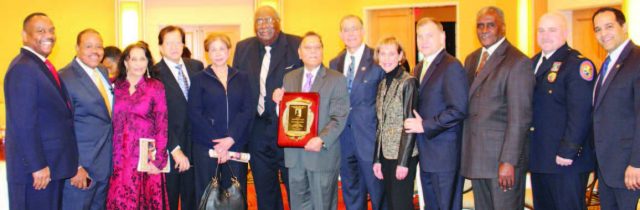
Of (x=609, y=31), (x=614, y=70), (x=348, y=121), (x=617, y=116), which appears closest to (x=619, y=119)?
(x=617, y=116)

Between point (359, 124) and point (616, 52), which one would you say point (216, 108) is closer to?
point (359, 124)

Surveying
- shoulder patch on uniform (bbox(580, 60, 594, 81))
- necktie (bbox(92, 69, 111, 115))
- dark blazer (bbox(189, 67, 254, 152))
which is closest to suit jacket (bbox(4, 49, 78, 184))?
necktie (bbox(92, 69, 111, 115))

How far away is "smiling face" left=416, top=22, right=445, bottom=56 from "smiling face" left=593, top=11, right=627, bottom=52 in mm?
879

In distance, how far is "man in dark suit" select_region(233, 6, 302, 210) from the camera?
173 inches

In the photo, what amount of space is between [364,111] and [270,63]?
0.87 m

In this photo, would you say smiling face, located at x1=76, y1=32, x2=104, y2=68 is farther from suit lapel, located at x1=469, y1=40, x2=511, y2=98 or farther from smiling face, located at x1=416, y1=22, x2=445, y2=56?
suit lapel, located at x1=469, y1=40, x2=511, y2=98

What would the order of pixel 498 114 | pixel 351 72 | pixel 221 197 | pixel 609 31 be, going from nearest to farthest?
pixel 609 31 < pixel 498 114 < pixel 221 197 < pixel 351 72

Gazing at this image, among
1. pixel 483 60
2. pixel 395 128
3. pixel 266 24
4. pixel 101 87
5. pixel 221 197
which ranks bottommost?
pixel 221 197

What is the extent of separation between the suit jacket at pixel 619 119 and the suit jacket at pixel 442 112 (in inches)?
28.7

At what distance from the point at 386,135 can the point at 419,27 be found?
70 centimetres

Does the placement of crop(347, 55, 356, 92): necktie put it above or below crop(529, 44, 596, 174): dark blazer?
above

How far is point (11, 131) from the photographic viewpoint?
3.28 metres

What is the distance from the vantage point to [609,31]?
3312 mm

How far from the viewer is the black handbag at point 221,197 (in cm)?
394
